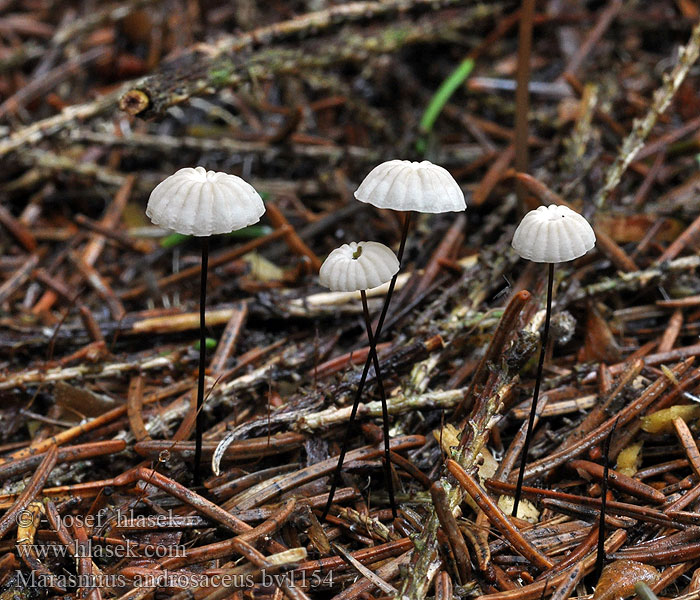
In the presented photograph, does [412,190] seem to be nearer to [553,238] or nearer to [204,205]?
[553,238]

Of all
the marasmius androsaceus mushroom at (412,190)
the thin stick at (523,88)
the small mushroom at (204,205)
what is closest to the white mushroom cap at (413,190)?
the marasmius androsaceus mushroom at (412,190)

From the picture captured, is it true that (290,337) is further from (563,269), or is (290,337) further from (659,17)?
(659,17)

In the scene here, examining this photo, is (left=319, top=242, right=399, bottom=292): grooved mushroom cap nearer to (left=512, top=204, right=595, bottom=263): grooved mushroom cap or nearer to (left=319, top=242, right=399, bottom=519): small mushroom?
(left=319, top=242, right=399, bottom=519): small mushroom

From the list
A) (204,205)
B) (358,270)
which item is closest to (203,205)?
(204,205)

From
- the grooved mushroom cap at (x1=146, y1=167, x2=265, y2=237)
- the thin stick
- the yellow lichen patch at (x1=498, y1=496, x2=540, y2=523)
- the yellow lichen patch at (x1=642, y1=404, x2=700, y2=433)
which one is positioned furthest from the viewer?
the thin stick

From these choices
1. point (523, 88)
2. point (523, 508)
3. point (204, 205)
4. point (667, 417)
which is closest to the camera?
point (204, 205)

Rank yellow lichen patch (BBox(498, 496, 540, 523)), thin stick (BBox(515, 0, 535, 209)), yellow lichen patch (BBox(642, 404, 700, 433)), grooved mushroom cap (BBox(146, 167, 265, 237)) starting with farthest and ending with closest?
thin stick (BBox(515, 0, 535, 209))
yellow lichen patch (BBox(642, 404, 700, 433))
yellow lichen patch (BBox(498, 496, 540, 523))
grooved mushroom cap (BBox(146, 167, 265, 237))

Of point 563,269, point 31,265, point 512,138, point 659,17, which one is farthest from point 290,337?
point 659,17

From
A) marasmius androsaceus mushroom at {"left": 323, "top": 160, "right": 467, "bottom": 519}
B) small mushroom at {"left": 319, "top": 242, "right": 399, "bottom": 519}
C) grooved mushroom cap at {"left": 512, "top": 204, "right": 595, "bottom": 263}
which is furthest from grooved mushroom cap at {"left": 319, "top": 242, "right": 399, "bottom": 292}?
grooved mushroom cap at {"left": 512, "top": 204, "right": 595, "bottom": 263}
